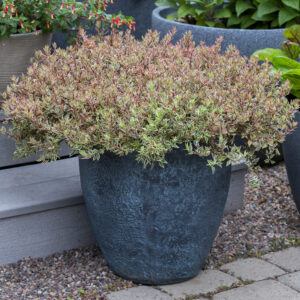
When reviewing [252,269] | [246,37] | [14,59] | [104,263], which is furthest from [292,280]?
[14,59]

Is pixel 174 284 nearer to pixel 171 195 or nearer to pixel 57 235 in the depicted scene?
pixel 171 195

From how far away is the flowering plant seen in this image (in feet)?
9.78

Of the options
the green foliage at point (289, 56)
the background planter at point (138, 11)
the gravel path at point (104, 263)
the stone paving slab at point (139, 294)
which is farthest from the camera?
the background planter at point (138, 11)

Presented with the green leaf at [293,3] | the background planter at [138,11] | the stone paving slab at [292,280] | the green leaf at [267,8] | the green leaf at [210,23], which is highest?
the green leaf at [293,3]

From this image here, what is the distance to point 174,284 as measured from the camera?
2.49 metres

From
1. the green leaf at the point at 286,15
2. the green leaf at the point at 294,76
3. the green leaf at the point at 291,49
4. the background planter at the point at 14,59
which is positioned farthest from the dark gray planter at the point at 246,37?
the background planter at the point at 14,59

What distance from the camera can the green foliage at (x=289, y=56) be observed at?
2755mm

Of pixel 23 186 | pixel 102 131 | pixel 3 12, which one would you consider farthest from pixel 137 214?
pixel 3 12

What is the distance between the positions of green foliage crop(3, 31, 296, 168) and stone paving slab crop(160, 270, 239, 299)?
591 millimetres

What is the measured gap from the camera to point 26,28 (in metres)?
3.09

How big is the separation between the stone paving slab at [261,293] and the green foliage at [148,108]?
0.60 metres

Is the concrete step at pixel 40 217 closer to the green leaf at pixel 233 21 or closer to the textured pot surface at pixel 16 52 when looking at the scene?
the textured pot surface at pixel 16 52

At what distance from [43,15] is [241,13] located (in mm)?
1470

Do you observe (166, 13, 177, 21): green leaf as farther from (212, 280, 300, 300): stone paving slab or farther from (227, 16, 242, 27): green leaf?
(212, 280, 300, 300): stone paving slab
